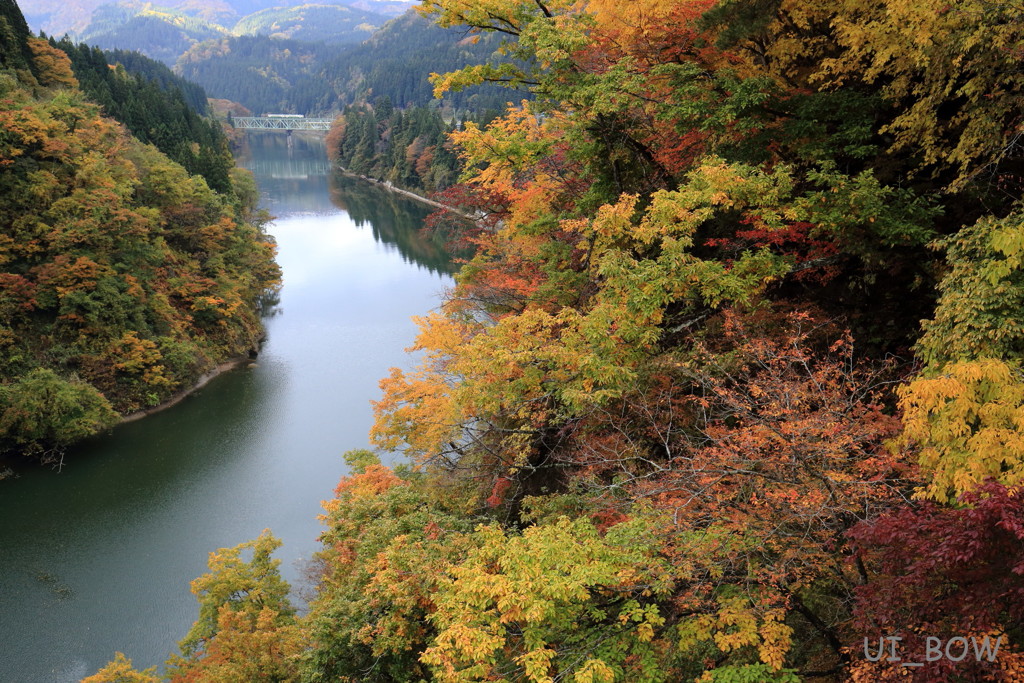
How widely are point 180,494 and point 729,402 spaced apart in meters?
19.4

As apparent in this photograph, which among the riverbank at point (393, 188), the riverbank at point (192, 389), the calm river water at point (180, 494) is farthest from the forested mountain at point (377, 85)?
the riverbank at point (192, 389)

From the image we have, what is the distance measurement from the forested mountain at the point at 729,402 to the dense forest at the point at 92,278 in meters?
12.9

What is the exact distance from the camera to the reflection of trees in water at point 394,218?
48750 millimetres

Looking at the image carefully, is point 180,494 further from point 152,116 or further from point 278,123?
point 278,123

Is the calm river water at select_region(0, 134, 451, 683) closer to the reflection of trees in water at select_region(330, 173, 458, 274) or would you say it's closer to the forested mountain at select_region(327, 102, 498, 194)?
the reflection of trees in water at select_region(330, 173, 458, 274)

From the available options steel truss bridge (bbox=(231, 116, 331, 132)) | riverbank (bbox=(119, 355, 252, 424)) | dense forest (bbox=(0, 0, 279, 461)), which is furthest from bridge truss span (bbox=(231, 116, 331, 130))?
riverbank (bbox=(119, 355, 252, 424))

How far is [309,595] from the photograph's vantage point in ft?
51.4

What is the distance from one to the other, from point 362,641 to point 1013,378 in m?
8.14

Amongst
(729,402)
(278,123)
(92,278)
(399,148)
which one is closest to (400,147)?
(399,148)

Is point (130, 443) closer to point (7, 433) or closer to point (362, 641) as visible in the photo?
point (7, 433)

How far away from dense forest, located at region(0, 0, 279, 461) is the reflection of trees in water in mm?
12482

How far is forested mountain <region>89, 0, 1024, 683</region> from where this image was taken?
565 centimetres

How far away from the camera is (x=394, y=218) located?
61.7 meters

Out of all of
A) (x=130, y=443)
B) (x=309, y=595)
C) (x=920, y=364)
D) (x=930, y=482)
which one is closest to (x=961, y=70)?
(x=920, y=364)
